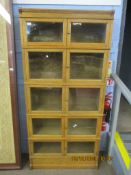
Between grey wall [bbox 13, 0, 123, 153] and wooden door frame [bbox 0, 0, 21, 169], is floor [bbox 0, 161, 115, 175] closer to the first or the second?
wooden door frame [bbox 0, 0, 21, 169]

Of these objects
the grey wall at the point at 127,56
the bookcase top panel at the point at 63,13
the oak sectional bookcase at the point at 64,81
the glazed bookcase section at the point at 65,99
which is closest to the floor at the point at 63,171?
the oak sectional bookcase at the point at 64,81

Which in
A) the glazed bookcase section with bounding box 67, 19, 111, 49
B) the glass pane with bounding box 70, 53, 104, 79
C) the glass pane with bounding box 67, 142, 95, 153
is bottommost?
the glass pane with bounding box 67, 142, 95, 153

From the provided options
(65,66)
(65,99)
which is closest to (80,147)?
(65,99)

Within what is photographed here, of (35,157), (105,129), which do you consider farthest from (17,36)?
(105,129)

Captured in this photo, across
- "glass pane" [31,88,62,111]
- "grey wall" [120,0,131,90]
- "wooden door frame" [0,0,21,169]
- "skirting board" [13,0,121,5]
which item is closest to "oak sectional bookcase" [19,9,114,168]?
"glass pane" [31,88,62,111]

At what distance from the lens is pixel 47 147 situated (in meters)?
2.29

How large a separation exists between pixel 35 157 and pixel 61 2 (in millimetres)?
1616

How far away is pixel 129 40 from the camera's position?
14.3 feet

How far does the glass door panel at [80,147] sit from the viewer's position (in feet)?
7.41

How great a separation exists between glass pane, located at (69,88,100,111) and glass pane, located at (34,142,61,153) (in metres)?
0.51

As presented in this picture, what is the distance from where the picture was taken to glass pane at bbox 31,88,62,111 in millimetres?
2043

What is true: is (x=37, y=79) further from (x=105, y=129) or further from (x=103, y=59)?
(x=105, y=129)

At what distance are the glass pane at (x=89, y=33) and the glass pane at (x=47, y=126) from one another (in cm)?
88

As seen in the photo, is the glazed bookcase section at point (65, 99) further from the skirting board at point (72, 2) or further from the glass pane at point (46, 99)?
the skirting board at point (72, 2)
